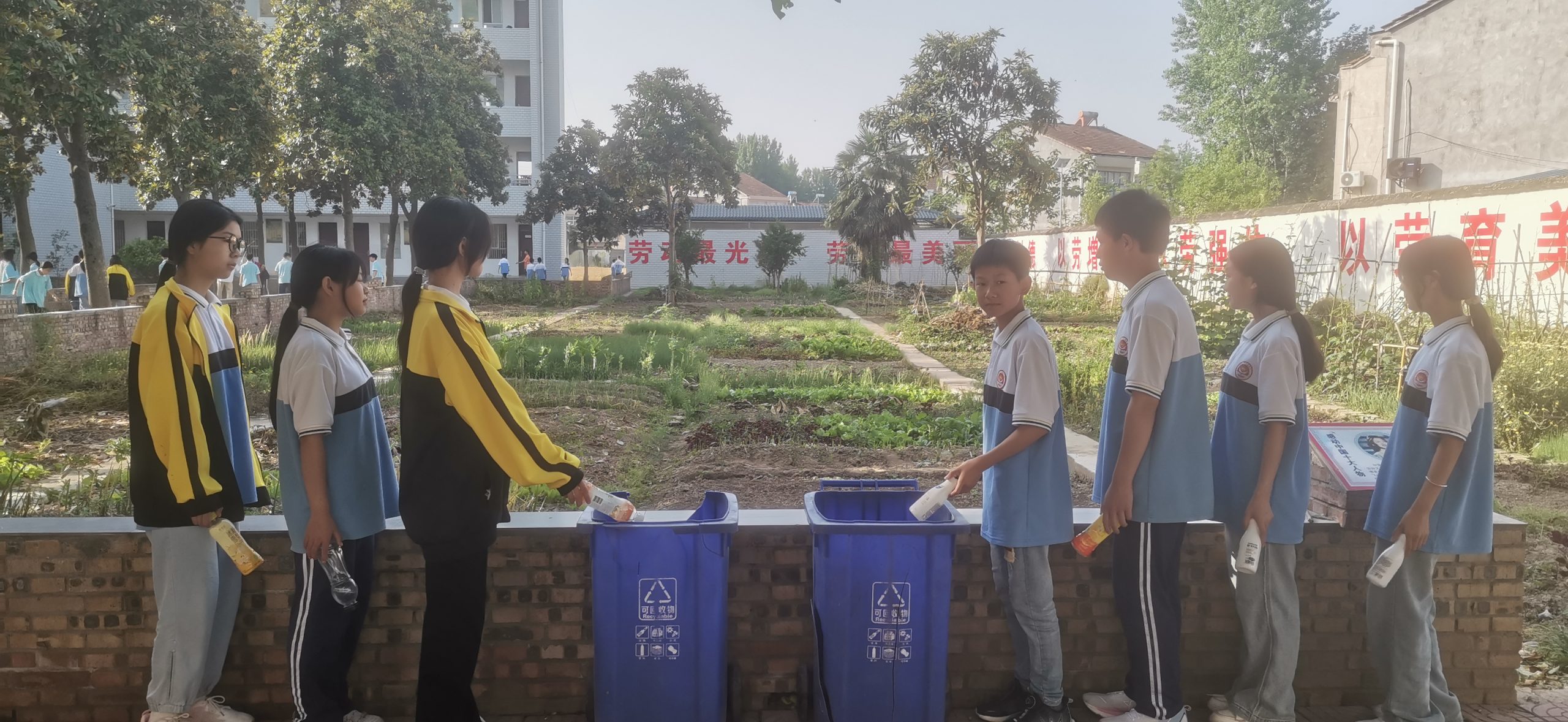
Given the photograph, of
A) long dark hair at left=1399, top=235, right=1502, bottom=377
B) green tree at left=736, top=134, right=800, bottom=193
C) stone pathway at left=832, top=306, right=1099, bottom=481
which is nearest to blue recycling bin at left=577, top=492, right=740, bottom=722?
stone pathway at left=832, top=306, right=1099, bottom=481

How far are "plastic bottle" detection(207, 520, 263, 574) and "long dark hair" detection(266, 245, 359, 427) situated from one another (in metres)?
0.30

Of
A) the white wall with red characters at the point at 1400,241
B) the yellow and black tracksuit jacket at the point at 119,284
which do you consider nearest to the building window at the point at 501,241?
the yellow and black tracksuit jacket at the point at 119,284

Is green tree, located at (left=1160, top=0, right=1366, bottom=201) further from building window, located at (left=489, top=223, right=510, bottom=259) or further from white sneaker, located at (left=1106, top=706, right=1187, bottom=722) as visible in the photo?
white sneaker, located at (left=1106, top=706, right=1187, bottom=722)

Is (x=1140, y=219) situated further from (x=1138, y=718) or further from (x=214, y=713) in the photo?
(x=214, y=713)

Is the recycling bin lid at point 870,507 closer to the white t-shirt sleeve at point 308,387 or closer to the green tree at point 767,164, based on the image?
the white t-shirt sleeve at point 308,387

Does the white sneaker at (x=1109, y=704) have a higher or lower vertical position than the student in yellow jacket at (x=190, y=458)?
lower

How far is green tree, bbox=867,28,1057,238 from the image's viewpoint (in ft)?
65.3

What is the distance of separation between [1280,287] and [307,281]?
109 inches

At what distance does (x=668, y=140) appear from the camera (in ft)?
88.9

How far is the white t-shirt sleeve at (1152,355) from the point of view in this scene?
280 centimetres

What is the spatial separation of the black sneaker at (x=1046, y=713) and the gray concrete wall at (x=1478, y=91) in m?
18.6

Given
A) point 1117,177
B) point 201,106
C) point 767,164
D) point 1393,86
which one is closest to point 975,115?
point 1393,86

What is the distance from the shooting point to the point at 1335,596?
10.8 ft

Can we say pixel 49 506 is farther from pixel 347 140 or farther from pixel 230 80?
pixel 347 140
